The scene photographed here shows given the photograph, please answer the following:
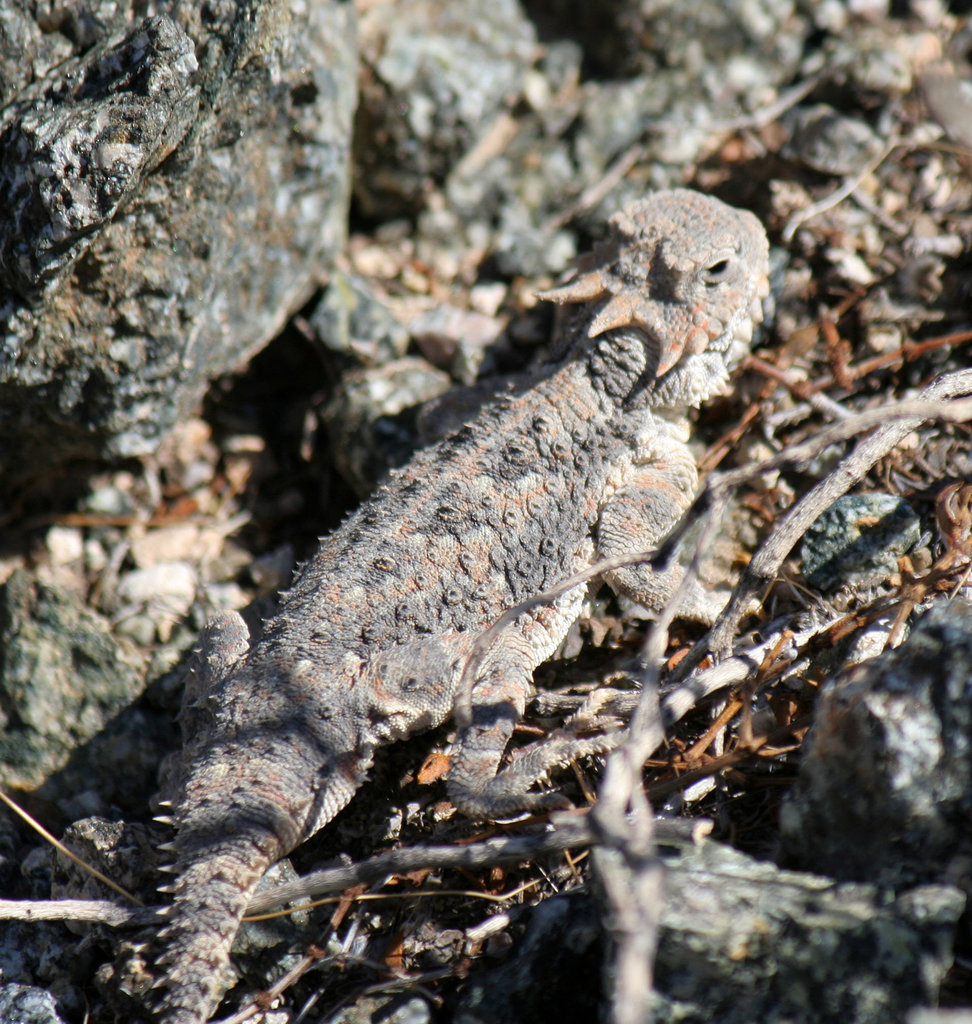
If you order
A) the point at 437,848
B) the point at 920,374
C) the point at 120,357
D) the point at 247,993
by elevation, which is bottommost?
the point at 247,993

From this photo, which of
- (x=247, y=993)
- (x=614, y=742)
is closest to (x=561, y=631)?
(x=614, y=742)

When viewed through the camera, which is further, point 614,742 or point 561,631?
point 561,631

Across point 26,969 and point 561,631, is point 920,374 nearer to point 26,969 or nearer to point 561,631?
point 561,631

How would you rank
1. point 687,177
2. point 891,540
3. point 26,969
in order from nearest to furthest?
point 26,969 → point 891,540 → point 687,177

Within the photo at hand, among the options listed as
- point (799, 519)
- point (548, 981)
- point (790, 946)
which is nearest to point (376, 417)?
point (799, 519)

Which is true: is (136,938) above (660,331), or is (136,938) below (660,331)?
below

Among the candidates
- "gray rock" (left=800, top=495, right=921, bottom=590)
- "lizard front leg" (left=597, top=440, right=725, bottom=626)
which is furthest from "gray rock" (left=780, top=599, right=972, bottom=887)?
"lizard front leg" (left=597, top=440, right=725, bottom=626)

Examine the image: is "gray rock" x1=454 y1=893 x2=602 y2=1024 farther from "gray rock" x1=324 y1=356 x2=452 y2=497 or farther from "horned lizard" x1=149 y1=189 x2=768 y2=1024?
"gray rock" x1=324 y1=356 x2=452 y2=497

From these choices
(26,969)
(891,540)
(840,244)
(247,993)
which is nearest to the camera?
(247,993)
